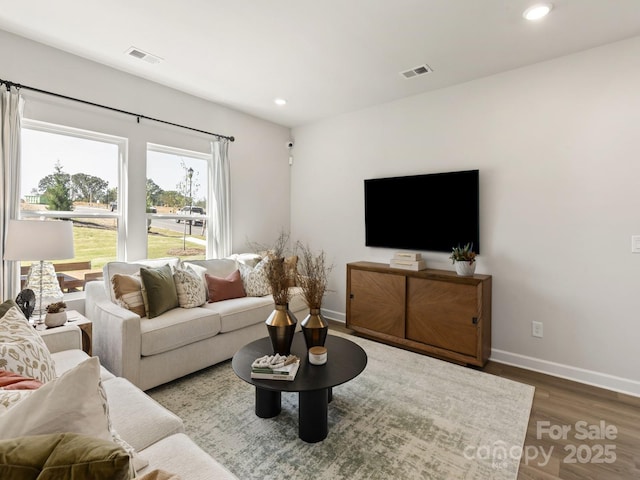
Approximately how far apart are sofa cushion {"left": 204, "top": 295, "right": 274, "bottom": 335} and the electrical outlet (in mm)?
2453

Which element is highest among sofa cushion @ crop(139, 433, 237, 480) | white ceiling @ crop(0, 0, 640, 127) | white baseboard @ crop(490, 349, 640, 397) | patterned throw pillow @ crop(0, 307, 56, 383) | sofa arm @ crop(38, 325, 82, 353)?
white ceiling @ crop(0, 0, 640, 127)

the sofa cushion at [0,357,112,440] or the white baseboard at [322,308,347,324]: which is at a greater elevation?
the sofa cushion at [0,357,112,440]

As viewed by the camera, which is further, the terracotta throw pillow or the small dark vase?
the terracotta throw pillow

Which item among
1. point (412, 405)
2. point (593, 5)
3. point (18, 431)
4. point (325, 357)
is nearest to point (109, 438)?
point (18, 431)

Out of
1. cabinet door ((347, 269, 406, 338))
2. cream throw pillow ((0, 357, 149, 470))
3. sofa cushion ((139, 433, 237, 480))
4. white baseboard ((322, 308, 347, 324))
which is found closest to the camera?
cream throw pillow ((0, 357, 149, 470))

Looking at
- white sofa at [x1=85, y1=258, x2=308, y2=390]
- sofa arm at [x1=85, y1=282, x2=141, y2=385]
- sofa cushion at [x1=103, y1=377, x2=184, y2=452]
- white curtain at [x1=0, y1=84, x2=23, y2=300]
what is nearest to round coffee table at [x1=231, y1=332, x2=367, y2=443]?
sofa cushion at [x1=103, y1=377, x2=184, y2=452]

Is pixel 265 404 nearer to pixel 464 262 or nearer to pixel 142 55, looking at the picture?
pixel 464 262

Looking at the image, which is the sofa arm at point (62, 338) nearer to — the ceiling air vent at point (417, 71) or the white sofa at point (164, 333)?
the white sofa at point (164, 333)

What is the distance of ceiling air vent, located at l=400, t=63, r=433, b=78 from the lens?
2967 mm

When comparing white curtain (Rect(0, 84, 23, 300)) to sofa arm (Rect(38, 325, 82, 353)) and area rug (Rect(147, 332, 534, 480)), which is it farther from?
area rug (Rect(147, 332, 534, 480))

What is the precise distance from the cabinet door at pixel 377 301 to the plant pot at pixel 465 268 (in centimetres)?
54

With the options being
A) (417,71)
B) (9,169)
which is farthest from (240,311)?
(417,71)

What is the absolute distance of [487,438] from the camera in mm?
1913

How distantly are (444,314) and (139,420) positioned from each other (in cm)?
256
